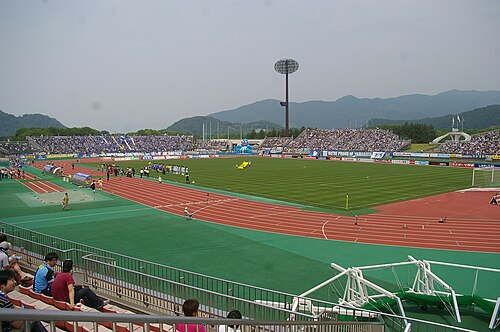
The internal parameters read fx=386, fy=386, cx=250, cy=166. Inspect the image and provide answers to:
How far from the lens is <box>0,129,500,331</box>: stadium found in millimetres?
8602

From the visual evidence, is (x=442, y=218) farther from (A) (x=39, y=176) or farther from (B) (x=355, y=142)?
(B) (x=355, y=142)

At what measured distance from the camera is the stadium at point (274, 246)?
860cm

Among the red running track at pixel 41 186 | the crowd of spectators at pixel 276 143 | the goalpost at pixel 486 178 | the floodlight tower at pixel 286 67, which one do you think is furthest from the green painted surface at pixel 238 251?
the floodlight tower at pixel 286 67

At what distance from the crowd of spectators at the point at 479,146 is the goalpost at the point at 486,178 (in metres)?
28.4

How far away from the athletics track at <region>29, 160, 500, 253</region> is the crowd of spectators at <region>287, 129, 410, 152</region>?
6524 cm

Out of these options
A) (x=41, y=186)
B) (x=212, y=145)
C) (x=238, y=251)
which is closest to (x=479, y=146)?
(x=238, y=251)

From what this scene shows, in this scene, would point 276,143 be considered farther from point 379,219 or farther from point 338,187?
point 379,219

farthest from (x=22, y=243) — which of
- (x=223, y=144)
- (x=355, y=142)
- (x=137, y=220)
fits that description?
(x=223, y=144)

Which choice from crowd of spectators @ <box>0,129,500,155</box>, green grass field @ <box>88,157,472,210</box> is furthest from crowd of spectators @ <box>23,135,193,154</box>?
green grass field @ <box>88,157,472,210</box>

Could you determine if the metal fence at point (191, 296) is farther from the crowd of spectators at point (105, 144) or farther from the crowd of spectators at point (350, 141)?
the crowd of spectators at point (105, 144)

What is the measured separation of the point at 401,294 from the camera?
11.0 meters

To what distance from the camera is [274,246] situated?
17641 millimetres

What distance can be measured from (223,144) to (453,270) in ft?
418

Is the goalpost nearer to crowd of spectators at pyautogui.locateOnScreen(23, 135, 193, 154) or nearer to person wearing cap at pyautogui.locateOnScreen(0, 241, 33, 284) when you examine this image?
person wearing cap at pyautogui.locateOnScreen(0, 241, 33, 284)
